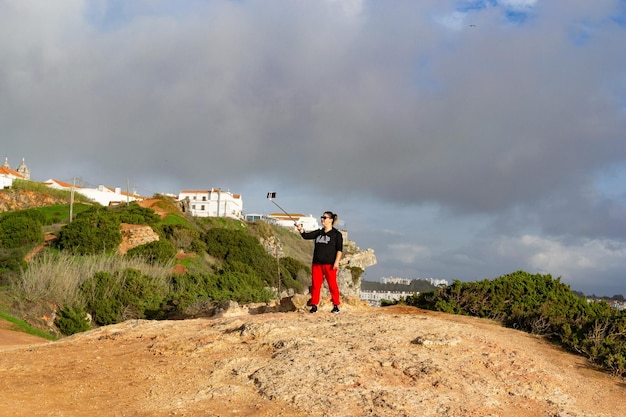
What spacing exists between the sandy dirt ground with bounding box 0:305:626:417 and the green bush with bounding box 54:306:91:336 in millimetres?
13064

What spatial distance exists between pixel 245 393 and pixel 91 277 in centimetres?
2138

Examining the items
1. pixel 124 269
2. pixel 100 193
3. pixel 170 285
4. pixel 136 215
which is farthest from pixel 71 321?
pixel 100 193

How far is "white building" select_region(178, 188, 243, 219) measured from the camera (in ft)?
306

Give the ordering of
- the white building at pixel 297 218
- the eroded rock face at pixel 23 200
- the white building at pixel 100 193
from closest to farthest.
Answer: the eroded rock face at pixel 23 200
the white building at pixel 100 193
the white building at pixel 297 218

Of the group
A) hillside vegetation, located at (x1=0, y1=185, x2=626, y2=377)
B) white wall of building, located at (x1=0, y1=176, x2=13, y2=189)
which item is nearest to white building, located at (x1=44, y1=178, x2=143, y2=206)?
white wall of building, located at (x1=0, y1=176, x2=13, y2=189)

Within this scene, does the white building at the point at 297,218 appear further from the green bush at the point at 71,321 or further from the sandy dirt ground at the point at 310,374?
the sandy dirt ground at the point at 310,374

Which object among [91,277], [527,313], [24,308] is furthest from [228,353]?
[91,277]

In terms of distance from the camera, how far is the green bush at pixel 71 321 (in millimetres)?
21922

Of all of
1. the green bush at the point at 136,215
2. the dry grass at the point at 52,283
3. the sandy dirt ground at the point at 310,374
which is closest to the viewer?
the sandy dirt ground at the point at 310,374

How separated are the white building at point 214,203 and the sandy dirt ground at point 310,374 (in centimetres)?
8177

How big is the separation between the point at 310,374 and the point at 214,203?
294 feet

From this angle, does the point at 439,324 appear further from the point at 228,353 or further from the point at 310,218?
the point at 310,218

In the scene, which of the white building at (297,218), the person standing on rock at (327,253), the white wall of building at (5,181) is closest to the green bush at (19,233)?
the person standing on rock at (327,253)

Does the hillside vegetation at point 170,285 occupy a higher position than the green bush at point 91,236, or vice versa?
the green bush at point 91,236
